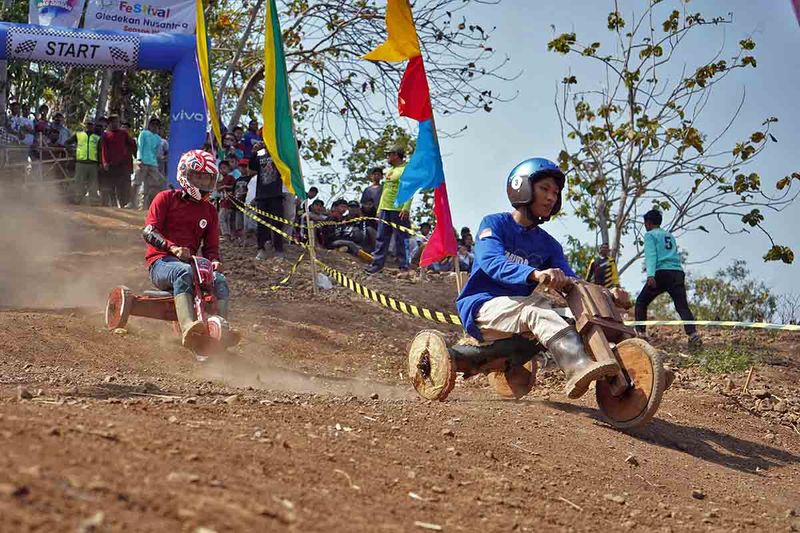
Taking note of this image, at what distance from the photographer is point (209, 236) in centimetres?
883

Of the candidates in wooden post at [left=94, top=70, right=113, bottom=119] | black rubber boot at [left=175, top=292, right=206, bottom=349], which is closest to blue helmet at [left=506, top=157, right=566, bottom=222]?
black rubber boot at [left=175, top=292, right=206, bottom=349]

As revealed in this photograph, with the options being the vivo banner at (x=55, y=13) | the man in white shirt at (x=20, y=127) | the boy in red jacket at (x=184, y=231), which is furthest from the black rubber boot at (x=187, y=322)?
the man in white shirt at (x=20, y=127)

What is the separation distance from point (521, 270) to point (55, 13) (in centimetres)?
1359

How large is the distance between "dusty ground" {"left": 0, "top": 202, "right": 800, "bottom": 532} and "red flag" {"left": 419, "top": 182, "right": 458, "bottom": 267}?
1.36 m

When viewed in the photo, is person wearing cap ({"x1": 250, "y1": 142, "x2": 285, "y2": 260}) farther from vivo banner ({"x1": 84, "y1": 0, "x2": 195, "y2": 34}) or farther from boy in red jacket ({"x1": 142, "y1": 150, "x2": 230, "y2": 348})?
boy in red jacket ({"x1": 142, "y1": 150, "x2": 230, "y2": 348})

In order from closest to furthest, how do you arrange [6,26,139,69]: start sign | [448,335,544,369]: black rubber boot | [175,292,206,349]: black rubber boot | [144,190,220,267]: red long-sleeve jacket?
[448,335,544,369]: black rubber boot, [175,292,206,349]: black rubber boot, [144,190,220,267]: red long-sleeve jacket, [6,26,139,69]: start sign

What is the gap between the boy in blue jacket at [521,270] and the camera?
20.5 feet

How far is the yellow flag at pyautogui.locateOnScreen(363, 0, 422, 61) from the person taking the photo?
10.6 m

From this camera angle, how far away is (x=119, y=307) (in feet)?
27.8

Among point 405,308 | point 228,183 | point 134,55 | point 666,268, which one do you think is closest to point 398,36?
point 405,308

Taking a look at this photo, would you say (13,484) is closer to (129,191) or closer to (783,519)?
(783,519)

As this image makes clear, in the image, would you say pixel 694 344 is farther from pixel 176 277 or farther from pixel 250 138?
pixel 250 138

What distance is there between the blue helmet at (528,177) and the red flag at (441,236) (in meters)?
3.16

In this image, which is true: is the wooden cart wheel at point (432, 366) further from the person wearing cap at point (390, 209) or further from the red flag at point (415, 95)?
the person wearing cap at point (390, 209)
